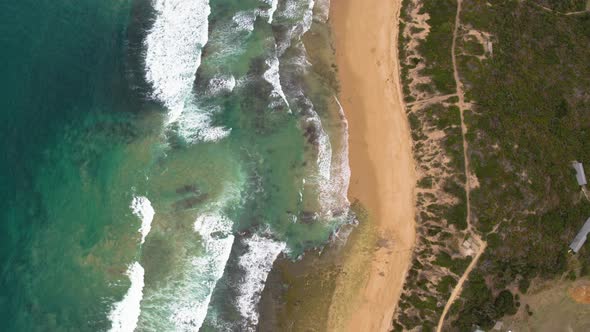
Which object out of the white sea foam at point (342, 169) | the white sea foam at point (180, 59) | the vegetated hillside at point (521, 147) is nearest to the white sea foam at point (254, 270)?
the white sea foam at point (342, 169)

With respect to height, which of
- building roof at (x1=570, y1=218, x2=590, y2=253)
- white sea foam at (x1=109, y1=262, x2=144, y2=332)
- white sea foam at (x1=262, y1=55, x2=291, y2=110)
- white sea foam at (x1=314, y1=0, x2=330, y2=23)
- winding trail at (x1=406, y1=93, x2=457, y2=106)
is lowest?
building roof at (x1=570, y1=218, x2=590, y2=253)

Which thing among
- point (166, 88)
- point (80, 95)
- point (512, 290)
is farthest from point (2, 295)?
point (512, 290)

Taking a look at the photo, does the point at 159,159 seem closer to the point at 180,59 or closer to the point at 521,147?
the point at 180,59

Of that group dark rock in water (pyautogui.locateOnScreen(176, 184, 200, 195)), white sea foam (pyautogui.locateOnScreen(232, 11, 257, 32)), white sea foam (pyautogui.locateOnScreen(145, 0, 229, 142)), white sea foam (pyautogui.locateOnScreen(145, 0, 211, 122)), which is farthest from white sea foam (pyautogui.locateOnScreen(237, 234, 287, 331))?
white sea foam (pyautogui.locateOnScreen(232, 11, 257, 32))

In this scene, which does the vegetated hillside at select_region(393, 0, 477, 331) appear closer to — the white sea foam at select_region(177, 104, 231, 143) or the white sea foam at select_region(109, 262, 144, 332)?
the white sea foam at select_region(177, 104, 231, 143)

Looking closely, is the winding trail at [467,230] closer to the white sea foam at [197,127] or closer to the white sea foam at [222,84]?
the white sea foam at [222,84]

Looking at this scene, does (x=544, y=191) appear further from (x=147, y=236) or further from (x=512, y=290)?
(x=147, y=236)
